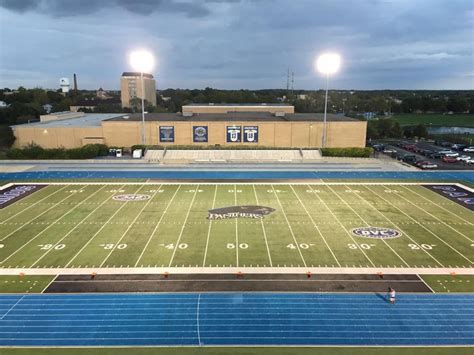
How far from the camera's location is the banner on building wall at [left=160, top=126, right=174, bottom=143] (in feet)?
150

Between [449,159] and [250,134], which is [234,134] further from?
[449,159]

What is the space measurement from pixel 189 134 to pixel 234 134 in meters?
5.34

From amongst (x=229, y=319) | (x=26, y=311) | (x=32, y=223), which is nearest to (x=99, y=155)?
(x=32, y=223)

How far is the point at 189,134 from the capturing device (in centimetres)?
4606

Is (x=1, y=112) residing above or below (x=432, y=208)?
above

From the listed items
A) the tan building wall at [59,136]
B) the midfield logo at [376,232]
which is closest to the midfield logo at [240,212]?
the midfield logo at [376,232]

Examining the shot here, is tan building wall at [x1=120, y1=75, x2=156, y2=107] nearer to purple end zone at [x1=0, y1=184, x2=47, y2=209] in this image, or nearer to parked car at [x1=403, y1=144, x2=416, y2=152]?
parked car at [x1=403, y1=144, x2=416, y2=152]

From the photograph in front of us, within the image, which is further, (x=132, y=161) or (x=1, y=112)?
(x=1, y=112)

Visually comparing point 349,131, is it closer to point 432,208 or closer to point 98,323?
point 432,208

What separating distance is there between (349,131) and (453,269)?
30948mm

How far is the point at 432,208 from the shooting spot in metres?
25.8

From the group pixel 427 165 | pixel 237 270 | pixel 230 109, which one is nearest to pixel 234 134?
pixel 230 109

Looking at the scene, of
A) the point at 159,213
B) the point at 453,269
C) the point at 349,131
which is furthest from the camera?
the point at 349,131

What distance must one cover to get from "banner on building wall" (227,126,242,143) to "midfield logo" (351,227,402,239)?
87.1 ft
